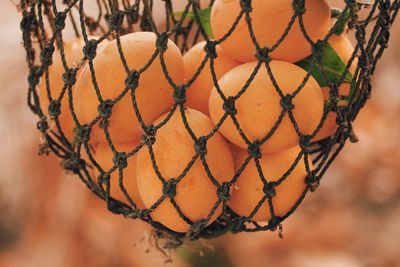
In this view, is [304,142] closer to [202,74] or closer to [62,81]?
[202,74]

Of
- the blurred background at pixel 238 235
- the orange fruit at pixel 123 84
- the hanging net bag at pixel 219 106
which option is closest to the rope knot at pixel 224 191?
the hanging net bag at pixel 219 106

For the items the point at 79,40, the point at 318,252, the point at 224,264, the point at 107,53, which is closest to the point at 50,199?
the point at 224,264

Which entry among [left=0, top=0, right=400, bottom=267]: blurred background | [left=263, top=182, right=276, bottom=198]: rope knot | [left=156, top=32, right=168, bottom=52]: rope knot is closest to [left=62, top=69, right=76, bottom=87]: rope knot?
[left=156, top=32, right=168, bottom=52]: rope knot

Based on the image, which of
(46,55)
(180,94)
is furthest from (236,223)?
(46,55)

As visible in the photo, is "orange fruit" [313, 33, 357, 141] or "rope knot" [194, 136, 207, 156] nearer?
"rope knot" [194, 136, 207, 156]

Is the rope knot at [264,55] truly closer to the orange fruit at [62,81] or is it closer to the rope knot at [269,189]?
the rope knot at [269,189]

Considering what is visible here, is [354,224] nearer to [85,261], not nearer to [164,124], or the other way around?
[85,261]

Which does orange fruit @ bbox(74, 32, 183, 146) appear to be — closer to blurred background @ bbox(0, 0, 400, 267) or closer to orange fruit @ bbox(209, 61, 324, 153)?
orange fruit @ bbox(209, 61, 324, 153)
